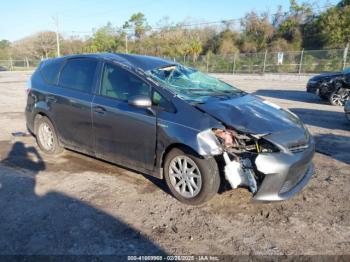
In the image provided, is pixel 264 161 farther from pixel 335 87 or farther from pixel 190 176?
pixel 335 87

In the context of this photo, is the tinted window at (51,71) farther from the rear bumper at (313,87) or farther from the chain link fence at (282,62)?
the chain link fence at (282,62)

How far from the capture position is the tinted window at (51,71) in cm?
566

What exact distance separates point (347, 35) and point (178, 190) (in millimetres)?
37206

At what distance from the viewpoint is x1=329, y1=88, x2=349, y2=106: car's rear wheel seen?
11.5 meters

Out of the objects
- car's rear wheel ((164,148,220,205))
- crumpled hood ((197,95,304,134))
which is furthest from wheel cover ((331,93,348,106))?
car's rear wheel ((164,148,220,205))

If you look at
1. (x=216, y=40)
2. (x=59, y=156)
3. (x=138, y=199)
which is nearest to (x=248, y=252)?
(x=138, y=199)

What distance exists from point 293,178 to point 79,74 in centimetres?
347

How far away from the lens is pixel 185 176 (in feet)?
13.0

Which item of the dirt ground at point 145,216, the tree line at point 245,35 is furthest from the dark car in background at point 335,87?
the tree line at point 245,35

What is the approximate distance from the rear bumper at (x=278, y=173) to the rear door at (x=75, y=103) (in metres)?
2.56

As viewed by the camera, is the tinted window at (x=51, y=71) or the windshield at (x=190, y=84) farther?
the tinted window at (x=51, y=71)

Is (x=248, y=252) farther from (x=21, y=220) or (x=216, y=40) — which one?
(x=216, y=40)

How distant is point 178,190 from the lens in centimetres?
407

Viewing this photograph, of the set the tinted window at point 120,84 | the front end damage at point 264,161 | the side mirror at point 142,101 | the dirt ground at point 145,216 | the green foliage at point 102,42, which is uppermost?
the green foliage at point 102,42
